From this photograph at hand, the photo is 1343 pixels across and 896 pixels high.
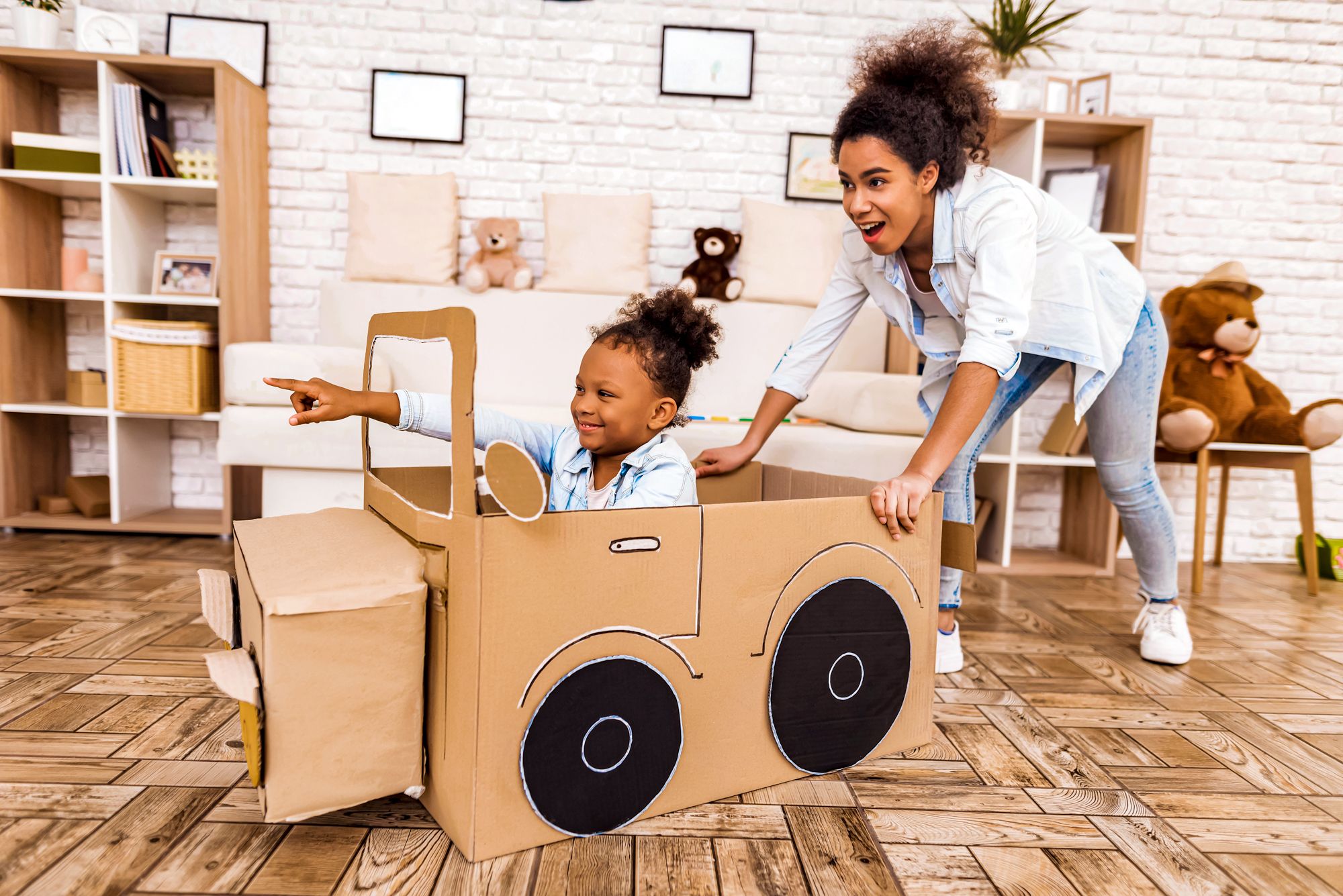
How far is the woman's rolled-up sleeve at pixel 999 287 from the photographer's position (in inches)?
44.4

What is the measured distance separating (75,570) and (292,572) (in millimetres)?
1590

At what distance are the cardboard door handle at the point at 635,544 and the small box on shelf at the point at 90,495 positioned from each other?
232 centimetres

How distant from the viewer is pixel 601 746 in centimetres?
87

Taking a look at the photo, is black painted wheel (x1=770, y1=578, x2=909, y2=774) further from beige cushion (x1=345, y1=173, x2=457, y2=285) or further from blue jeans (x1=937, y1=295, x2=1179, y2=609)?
beige cushion (x1=345, y1=173, x2=457, y2=285)

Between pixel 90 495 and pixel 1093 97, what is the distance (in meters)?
3.30

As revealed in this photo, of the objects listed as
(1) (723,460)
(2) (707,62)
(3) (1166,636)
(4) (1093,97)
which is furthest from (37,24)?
(3) (1166,636)

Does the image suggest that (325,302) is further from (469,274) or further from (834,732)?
(834,732)

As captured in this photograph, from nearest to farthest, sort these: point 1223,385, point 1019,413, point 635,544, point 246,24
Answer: point 635,544, point 1223,385, point 246,24, point 1019,413

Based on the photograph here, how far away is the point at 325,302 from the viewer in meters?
2.54

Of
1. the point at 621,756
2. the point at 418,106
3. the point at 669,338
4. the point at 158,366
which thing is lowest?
the point at 621,756

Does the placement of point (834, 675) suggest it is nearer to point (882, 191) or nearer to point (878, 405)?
point (882, 191)

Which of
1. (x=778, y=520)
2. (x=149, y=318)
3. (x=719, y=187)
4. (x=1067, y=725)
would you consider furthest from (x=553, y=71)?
(x=1067, y=725)

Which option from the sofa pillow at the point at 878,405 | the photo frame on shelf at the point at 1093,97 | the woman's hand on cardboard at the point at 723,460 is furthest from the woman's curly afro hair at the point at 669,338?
the photo frame on shelf at the point at 1093,97

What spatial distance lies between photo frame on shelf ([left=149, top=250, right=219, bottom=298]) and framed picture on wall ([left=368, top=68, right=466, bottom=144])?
667 mm
